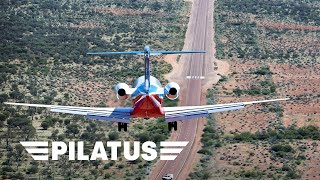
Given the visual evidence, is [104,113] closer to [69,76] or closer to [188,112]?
[188,112]

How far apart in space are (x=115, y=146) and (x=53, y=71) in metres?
43.0

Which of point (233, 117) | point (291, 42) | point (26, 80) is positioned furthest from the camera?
point (291, 42)

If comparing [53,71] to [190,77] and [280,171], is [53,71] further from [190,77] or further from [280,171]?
[280,171]

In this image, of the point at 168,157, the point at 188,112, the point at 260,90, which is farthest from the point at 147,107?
the point at 260,90

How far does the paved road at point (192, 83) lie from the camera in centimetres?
10269

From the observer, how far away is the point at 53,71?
149 meters

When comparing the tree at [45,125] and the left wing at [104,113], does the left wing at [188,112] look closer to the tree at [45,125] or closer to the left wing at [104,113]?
the left wing at [104,113]

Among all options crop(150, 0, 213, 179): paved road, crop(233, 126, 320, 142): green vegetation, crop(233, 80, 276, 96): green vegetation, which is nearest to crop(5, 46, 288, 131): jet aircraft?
crop(150, 0, 213, 179): paved road

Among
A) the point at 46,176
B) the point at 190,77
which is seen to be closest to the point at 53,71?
the point at 190,77

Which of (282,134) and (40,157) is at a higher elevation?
(282,134)

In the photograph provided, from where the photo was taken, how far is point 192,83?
14200 centimetres

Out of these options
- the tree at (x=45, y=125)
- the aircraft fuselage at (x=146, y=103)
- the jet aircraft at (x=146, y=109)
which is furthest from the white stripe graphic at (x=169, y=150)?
the aircraft fuselage at (x=146, y=103)

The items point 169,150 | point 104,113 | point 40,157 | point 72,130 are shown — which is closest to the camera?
point 104,113

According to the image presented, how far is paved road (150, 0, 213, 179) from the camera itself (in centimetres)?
10269
